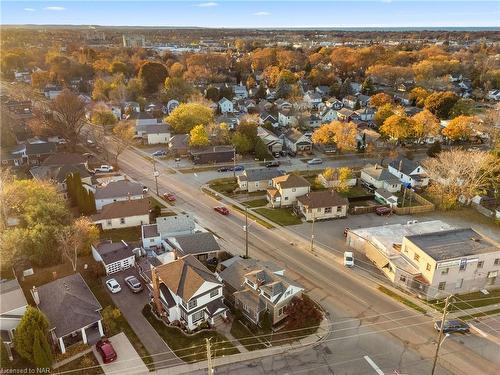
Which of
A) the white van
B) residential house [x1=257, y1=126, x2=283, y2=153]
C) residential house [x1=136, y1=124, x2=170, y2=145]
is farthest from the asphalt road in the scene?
residential house [x1=136, y1=124, x2=170, y2=145]

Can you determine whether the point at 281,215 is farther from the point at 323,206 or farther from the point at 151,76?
the point at 151,76

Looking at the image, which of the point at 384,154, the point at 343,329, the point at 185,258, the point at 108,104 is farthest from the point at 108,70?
the point at 343,329

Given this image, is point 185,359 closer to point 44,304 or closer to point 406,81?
point 44,304

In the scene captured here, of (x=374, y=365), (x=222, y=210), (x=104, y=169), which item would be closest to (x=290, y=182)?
(x=222, y=210)

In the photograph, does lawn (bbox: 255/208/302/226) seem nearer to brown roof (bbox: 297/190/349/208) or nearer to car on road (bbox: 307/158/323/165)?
brown roof (bbox: 297/190/349/208)

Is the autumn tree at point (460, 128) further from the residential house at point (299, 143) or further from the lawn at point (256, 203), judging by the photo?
the lawn at point (256, 203)
